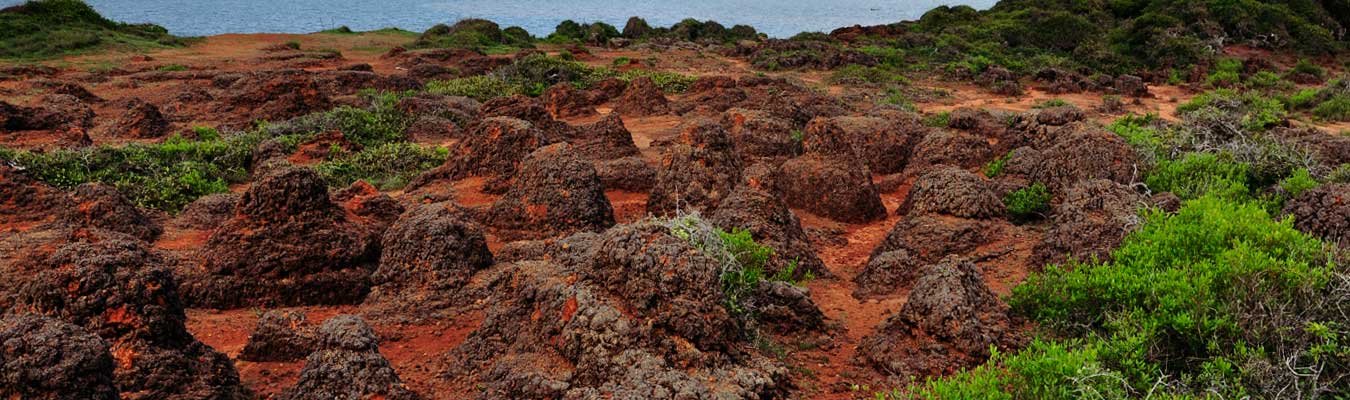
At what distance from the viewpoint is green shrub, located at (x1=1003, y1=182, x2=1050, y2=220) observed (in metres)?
9.41

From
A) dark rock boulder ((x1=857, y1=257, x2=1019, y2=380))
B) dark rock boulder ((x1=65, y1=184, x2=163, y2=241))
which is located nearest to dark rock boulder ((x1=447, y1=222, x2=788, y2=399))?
dark rock boulder ((x1=857, y1=257, x2=1019, y2=380))

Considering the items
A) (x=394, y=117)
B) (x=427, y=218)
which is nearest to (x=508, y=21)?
(x=394, y=117)

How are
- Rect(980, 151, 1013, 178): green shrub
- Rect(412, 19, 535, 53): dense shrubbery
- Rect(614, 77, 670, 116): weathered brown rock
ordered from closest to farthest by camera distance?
Rect(980, 151, 1013, 178): green shrub
Rect(614, 77, 670, 116): weathered brown rock
Rect(412, 19, 535, 53): dense shrubbery

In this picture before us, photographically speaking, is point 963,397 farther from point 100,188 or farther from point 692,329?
point 100,188

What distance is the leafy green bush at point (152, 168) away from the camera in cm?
1077

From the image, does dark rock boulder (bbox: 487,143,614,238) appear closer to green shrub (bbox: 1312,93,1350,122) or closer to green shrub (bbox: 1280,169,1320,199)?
green shrub (bbox: 1280,169,1320,199)

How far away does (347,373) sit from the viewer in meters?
4.44

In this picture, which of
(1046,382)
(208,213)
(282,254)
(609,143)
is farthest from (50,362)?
(609,143)

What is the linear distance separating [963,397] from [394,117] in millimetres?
14732

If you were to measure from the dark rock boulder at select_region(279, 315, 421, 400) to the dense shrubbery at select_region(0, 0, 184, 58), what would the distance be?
30.5 meters

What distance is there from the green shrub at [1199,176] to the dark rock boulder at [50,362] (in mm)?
9588

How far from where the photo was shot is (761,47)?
3509 cm

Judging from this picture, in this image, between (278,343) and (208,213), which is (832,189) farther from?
(208,213)

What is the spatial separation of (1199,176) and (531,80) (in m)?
18.1
